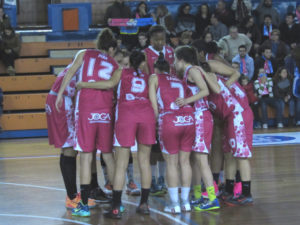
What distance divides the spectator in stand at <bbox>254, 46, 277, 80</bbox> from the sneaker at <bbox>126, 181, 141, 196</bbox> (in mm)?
7031

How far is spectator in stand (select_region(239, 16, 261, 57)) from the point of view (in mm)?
13688

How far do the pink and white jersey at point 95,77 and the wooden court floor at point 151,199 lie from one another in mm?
1041

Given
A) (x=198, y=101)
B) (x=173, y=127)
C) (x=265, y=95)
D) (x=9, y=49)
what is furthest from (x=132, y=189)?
(x=9, y=49)

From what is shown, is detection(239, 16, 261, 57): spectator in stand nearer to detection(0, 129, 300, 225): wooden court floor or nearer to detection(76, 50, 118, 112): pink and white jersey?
detection(0, 129, 300, 225): wooden court floor

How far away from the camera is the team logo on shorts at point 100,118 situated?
5.26 metres

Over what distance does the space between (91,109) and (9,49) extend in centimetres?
807

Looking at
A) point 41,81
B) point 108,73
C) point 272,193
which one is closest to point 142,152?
point 108,73

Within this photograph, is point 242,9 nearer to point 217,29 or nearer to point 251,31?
point 251,31

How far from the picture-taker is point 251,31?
13.8 m

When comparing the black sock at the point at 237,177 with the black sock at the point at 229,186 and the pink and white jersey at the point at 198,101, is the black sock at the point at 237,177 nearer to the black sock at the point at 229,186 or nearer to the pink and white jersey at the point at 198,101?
the black sock at the point at 229,186

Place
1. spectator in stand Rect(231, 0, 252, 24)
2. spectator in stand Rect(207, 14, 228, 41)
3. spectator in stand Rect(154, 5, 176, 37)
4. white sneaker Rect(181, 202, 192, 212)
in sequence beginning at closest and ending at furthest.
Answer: white sneaker Rect(181, 202, 192, 212) < spectator in stand Rect(154, 5, 176, 37) < spectator in stand Rect(207, 14, 228, 41) < spectator in stand Rect(231, 0, 252, 24)

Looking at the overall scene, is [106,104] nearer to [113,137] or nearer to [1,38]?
[113,137]

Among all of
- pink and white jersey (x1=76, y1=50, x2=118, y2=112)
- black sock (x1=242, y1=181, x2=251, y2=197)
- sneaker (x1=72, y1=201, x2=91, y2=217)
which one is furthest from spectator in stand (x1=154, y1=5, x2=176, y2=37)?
sneaker (x1=72, y1=201, x2=91, y2=217)

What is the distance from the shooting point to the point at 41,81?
1261 cm
